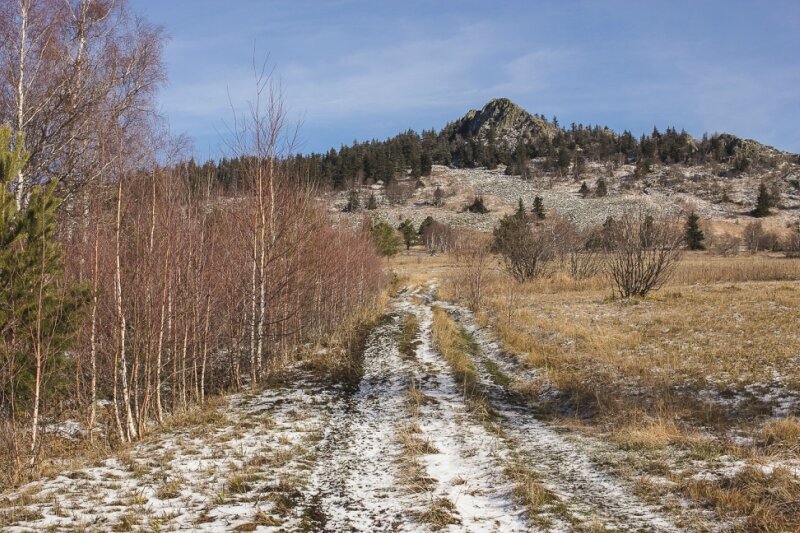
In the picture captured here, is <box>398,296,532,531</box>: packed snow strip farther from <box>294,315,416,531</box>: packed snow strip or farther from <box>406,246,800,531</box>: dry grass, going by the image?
<box>294,315,416,531</box>: packed snow strip

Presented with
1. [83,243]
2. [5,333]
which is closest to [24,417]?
[5,333]

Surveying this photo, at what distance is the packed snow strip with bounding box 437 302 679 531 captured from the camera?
460 cm

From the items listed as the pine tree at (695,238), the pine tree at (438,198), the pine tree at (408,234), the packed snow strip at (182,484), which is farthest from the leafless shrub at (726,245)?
the packed snow strip at (182,484)

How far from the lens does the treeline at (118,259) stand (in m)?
5.96

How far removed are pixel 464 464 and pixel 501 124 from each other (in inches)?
7171

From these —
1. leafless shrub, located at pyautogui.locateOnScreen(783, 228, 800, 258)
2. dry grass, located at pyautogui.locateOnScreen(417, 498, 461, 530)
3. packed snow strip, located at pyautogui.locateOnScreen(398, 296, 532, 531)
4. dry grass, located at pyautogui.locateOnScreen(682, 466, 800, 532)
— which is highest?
leafless shrub, located at pyautogui.locateOnScreen(783, 228, 800, 258)

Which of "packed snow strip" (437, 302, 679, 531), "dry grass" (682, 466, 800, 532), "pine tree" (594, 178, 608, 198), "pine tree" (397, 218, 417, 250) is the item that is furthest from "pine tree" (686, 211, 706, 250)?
"dry grass" (682, 466, 800, 532)

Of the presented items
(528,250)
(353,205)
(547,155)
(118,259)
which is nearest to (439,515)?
(118,259)

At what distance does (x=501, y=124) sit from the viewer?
176250 millimetres

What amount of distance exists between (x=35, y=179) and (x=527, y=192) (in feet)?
307

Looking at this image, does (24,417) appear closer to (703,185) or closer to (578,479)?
(578,479)

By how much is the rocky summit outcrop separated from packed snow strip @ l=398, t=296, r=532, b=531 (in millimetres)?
157430

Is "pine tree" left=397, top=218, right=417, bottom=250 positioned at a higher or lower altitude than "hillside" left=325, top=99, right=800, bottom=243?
lower

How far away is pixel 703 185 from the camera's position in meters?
95.1
